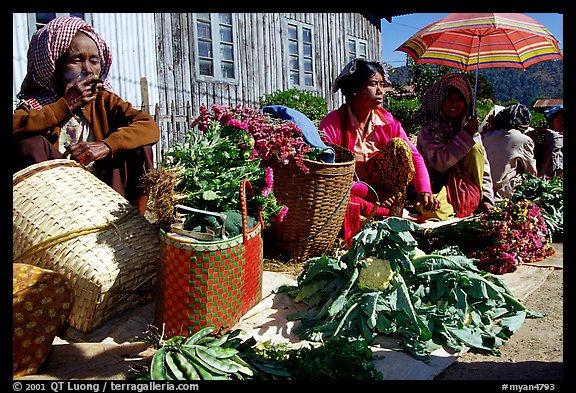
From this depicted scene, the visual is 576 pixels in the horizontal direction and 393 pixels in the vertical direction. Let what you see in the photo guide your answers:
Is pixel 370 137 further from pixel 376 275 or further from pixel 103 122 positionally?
pixel 103 122

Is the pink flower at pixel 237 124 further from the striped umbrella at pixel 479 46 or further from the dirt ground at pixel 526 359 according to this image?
the striped umbrella at pixel 479 46

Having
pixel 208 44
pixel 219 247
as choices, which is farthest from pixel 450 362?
pixel 208 44

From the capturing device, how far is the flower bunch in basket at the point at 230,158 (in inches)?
112

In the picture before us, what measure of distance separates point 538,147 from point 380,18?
26.6 feet

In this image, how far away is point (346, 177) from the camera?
376 centimetres

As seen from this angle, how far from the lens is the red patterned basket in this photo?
2.46m

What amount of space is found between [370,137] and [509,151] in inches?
91.2

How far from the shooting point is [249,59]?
30.6 feet

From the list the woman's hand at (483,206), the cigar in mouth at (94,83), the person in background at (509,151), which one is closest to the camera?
the cigar in mouth at (94,83)

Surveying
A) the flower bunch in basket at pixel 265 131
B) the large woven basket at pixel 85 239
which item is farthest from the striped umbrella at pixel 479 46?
the large woven basket at pixel 85 239

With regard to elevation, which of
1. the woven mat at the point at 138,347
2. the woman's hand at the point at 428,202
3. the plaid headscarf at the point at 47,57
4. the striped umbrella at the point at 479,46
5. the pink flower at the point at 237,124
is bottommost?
the woven mat at the point at 138,347

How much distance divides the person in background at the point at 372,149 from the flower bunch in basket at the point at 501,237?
0.48m

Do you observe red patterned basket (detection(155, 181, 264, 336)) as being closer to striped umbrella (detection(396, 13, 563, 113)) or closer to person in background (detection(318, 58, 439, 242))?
person in background (detection(318, 58, 439, 242))

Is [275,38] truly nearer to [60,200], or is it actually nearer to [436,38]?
[436,38]
